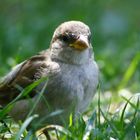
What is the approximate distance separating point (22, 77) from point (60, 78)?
364 mm

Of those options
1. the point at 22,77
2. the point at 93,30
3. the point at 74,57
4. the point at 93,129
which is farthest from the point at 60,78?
the point at 93,30

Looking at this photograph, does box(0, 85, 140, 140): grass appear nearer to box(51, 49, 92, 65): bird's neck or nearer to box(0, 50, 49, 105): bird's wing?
box(0, 50, 49, 105): bird's wing

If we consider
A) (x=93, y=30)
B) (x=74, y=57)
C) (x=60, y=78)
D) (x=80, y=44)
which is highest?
(x=80, y=44)

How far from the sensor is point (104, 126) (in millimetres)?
5789

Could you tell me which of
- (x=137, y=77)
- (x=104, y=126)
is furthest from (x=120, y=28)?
(x=104, y=126)

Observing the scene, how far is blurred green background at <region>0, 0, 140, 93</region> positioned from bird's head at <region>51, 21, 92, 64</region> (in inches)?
37.9

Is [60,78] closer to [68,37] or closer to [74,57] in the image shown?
[74,57]

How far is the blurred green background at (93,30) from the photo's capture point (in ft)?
27.7

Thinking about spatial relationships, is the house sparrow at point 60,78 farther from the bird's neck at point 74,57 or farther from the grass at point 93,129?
the grass at point 93,129

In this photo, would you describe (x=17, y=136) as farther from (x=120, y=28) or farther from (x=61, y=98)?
(x=120, y=28)

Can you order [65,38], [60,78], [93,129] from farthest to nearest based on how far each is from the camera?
[65,38]
[60,78]
[93,129]

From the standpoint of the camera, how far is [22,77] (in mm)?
6629

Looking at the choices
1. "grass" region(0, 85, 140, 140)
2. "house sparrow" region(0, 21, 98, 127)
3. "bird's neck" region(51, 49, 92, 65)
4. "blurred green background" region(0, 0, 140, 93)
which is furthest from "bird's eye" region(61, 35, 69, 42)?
"blurred green background" region(0, 0, 140, 93)

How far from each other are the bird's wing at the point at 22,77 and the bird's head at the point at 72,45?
0.40 ft
